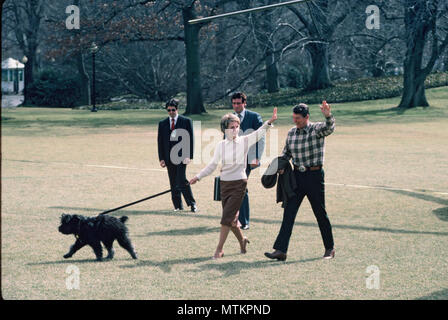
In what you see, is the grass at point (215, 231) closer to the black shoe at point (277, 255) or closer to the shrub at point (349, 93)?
the black shoe at point (277, 255)

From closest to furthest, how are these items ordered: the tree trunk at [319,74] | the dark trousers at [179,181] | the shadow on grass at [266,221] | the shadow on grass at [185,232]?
the shadow on grass at [185,232], the shadow on grass at [266,221], the dark trousers at [179,181], the tree trunk at [319,74]

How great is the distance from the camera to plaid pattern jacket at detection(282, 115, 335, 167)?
8.01 meters

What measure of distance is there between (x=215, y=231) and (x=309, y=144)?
8.86 ft

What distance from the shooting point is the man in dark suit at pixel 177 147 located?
38.2ft

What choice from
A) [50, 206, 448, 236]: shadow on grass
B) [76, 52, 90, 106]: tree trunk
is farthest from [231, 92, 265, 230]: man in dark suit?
[76, 52, 90, 106]: tree trunk

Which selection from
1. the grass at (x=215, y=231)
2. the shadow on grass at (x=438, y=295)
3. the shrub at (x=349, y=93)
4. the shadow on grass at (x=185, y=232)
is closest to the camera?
the shadow on grass at (x=438, y=295)

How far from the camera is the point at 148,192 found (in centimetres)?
1419

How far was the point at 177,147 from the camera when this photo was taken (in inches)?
461

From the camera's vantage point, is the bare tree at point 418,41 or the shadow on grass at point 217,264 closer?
the shadow on grass at point 217,264

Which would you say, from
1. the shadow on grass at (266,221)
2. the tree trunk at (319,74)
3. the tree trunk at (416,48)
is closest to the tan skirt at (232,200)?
the shadow on grass at (266,221)

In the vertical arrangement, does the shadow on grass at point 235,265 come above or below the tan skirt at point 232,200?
below

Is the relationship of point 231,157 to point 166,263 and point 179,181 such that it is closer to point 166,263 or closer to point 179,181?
point 166,263

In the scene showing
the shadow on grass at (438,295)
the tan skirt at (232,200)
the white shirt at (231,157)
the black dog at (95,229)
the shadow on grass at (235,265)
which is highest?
the white shirt at (231,157)
